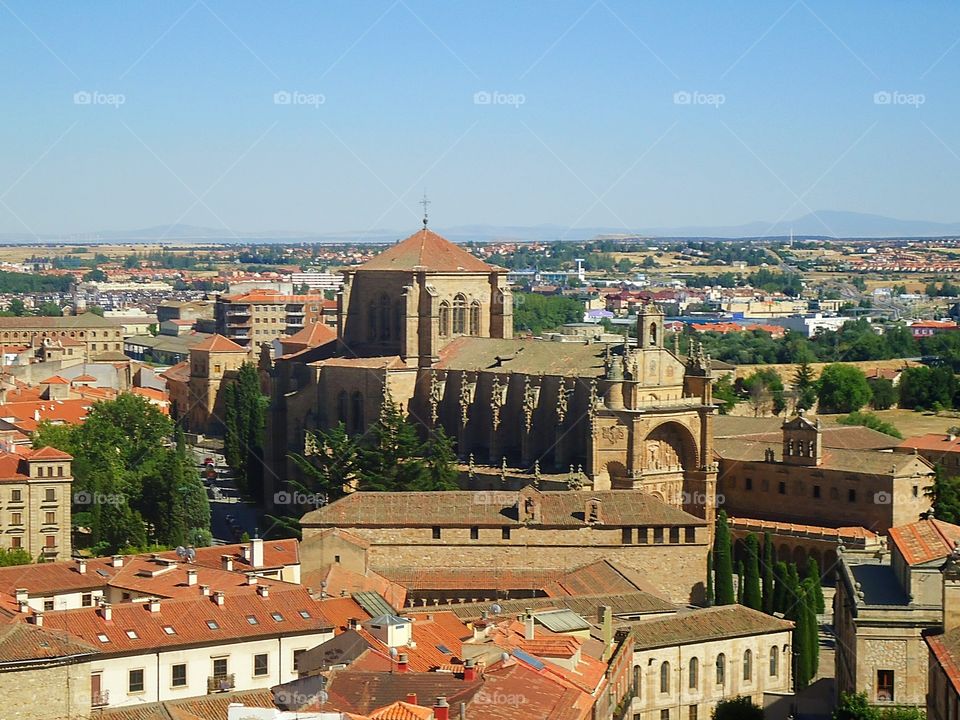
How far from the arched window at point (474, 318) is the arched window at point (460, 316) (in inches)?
14.0

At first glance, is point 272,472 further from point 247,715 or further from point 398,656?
point 247,715

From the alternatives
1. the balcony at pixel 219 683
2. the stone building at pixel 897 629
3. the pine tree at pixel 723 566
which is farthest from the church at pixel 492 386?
the balcony at pixel 219 683

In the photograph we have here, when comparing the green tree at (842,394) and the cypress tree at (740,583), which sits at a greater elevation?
the green tree at (842,394)

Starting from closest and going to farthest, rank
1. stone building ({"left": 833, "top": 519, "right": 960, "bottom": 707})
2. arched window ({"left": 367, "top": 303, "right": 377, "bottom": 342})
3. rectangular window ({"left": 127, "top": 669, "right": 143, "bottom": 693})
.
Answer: stone building ({"left": 833, "top": 519, "right": 960, "bottom": 707}) → rectangular window ({"left": 127, "top": 669, "right": 143, "bottom": 693}) → arched window ({"left": 367, "top": 303, "right": 377, "bottom": 342})

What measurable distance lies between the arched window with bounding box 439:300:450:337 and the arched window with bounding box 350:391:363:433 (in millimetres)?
4283

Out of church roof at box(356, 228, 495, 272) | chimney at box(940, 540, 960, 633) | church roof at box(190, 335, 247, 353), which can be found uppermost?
church roof at box(356, 228, 495, 272)

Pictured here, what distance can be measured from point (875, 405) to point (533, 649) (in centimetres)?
8433

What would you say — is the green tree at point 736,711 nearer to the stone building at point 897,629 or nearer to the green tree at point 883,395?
the stone building at point 897,629

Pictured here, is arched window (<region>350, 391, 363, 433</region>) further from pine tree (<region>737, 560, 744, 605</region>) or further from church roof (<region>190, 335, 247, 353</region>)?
church roof (<region>190, 335, 247, 353</region>)

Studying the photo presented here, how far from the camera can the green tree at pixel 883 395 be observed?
123125 millimetres

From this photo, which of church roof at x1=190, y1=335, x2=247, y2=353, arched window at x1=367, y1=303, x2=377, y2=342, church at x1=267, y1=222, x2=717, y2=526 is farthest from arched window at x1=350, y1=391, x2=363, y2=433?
church roof at x1=190, y1=335, x2=247, y2=353

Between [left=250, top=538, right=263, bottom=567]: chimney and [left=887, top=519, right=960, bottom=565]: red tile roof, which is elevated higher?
[left=887, top=519, right=960, bottom=565]: red tile roof

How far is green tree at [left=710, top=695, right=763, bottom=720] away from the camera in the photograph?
48844 mm

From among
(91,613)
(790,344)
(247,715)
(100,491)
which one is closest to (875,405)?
(790,344)
